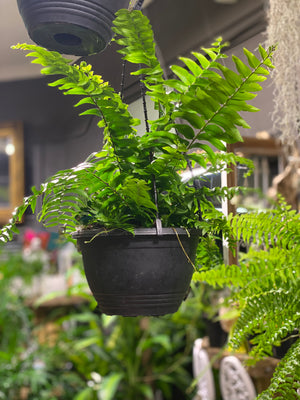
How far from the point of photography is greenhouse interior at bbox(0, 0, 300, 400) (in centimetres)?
76

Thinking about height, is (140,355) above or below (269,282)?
below

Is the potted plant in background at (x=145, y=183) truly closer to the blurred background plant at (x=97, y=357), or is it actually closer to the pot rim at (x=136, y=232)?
the pot rim at (x=136, y=232)

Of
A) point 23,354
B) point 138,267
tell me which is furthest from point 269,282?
point 23,354

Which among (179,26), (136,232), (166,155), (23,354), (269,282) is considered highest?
(179,26)

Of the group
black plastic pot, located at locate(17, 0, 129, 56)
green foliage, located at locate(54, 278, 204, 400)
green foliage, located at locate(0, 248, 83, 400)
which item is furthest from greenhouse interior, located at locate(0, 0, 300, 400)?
green foliage, located at locate(0, 248, 83, 400)

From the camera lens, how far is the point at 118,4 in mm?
893

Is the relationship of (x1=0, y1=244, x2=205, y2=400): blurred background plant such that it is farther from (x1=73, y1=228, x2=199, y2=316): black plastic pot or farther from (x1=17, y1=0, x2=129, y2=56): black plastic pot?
(x1=17, y1=0, x2=129, y2=56): black plastic pot

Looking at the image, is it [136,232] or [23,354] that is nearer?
[136,232]

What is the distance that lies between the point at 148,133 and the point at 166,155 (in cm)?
6

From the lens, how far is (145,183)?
2.48 ft

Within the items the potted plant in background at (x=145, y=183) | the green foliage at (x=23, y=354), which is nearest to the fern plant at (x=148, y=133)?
the potted plant in background at (x=145, y=183)

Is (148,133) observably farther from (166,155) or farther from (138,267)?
(138,267)

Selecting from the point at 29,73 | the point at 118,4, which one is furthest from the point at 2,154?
the point at 118,4

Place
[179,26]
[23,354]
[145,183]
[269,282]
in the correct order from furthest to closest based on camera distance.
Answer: [23,354], [179,26], [269,282], [145,183]
